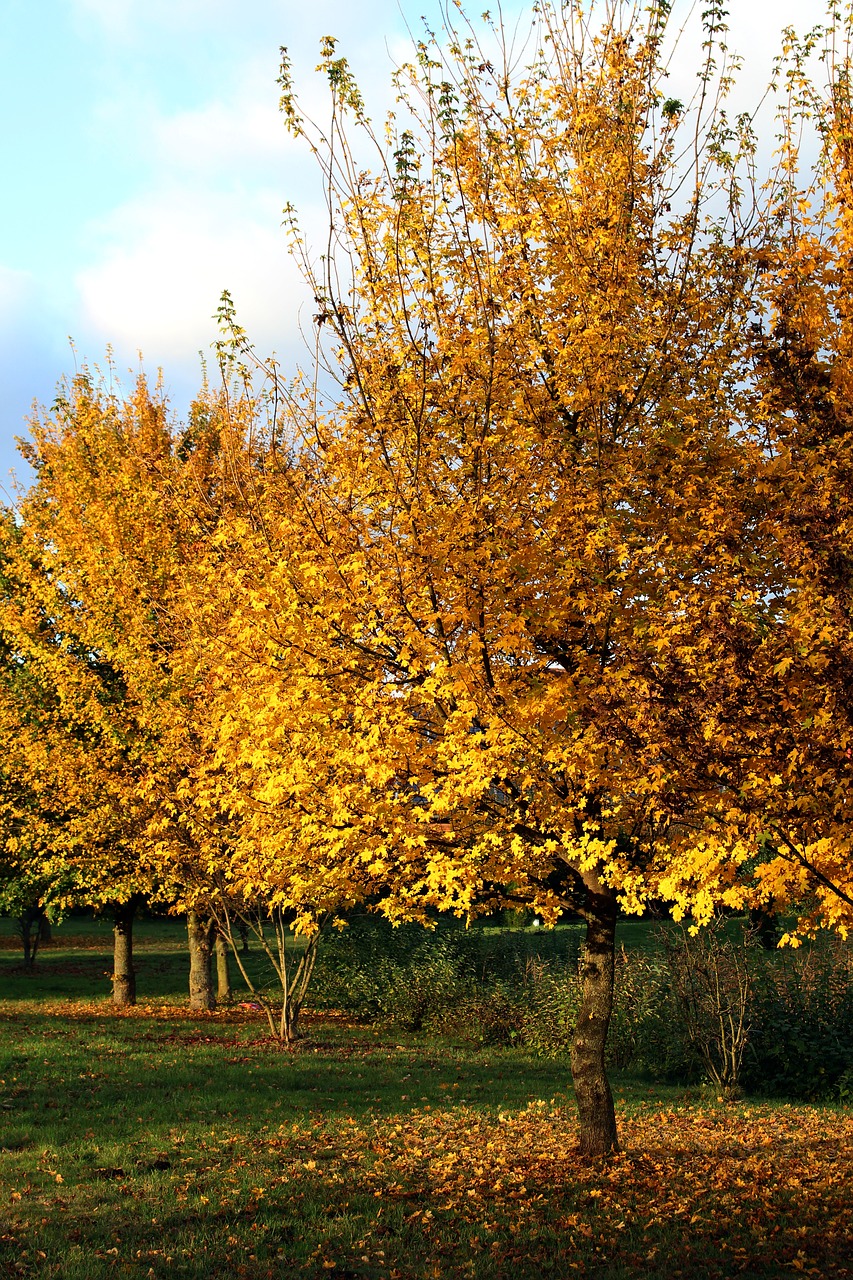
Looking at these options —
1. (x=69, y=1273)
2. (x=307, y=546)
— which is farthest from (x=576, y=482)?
(x=69, y=1273)

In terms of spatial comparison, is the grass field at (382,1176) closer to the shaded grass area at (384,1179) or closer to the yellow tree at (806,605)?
the shaded grass area at (384,1179)

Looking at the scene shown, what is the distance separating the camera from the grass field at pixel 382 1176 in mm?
6258

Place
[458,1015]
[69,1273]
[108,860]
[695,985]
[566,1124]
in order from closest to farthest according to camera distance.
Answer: [69,1273]
[566,1124]
[695,985]
[108,860]
[458,1015]

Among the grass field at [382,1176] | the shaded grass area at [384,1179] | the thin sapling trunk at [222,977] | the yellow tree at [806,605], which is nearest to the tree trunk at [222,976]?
the thin sapling trunk at [222,977]

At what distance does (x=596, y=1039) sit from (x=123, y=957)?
15577mm

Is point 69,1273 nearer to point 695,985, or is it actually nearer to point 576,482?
point 576,482

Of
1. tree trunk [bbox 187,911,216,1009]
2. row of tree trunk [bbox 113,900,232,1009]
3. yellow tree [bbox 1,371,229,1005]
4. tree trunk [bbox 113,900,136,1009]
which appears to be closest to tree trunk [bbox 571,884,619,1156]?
yellow tree [bbox 1,371,229,1005]

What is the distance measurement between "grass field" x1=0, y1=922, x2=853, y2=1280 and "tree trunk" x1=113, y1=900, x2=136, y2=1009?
23.2 feet

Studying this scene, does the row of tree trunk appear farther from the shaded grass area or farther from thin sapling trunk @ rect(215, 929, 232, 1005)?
the shaded grass area

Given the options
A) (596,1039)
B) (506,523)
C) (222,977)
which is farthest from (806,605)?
(222,977)

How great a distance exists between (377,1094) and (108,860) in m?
7.61

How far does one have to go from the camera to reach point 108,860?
17828 millimetres

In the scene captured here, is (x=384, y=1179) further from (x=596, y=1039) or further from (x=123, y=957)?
(x=123, y=957)

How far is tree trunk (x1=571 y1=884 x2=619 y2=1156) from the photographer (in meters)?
8.77
